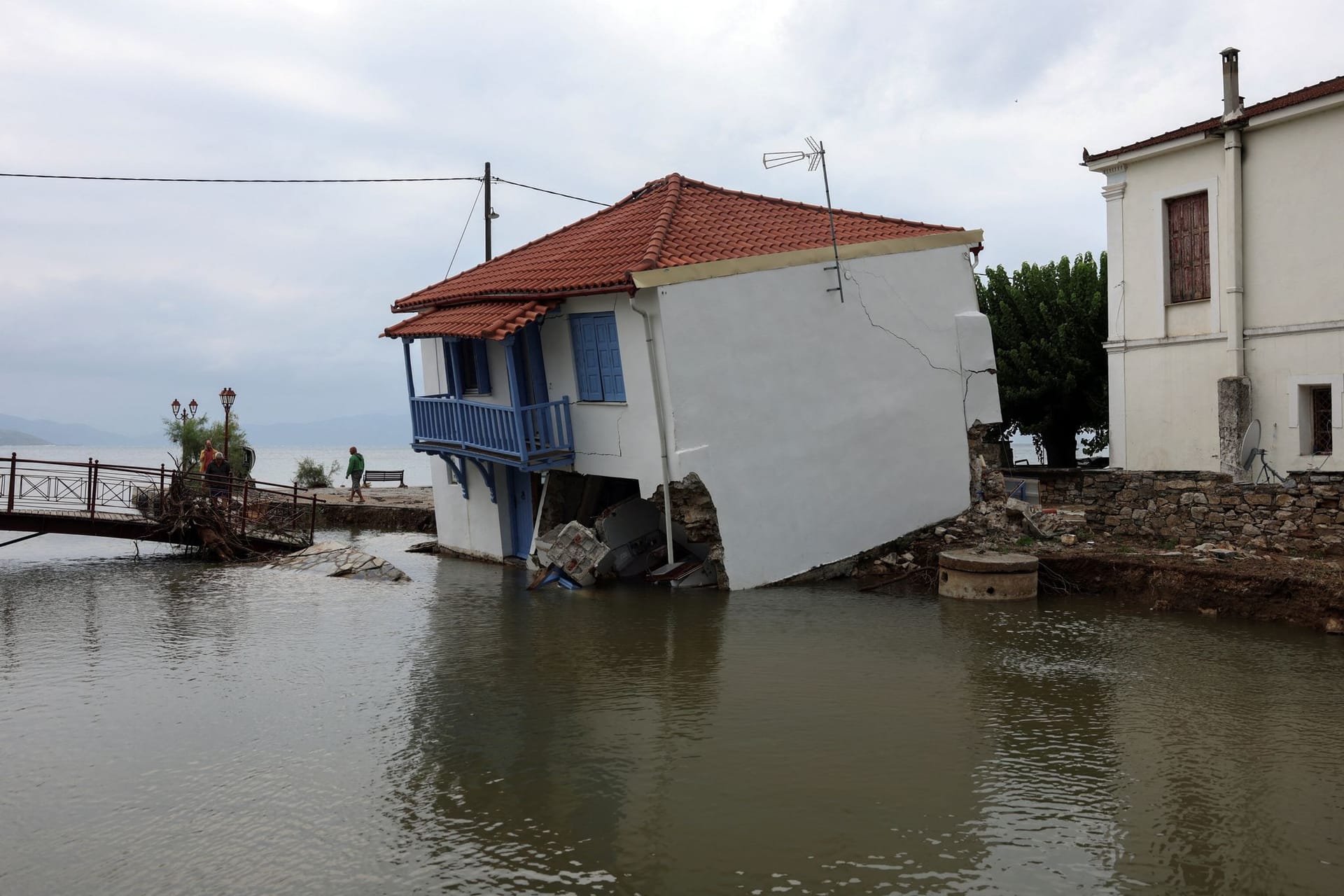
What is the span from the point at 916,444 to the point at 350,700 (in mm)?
10306

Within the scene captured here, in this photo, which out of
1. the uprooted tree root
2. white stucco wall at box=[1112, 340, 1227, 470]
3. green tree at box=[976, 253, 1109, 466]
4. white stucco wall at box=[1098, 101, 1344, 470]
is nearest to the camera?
white stucco wall at box=[1098, 101, 1344, 470]

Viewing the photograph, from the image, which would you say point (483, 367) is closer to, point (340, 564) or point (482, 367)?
point (482, 367)

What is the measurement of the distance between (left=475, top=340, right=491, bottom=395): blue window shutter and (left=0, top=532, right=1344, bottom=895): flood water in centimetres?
635

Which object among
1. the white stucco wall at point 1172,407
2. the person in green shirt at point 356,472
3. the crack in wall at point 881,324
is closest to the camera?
the crack in wall at point 881,324

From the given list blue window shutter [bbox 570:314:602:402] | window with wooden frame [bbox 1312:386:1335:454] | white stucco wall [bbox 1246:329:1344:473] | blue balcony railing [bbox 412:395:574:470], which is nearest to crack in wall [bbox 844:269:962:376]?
blue window shutter [bbox 570:314:602:402]

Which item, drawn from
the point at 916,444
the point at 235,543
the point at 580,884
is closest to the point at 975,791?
the point at 580,884

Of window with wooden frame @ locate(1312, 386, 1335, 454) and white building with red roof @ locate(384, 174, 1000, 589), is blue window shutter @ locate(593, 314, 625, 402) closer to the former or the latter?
white building with red roof @ locate(384, 174, 1000, 589)

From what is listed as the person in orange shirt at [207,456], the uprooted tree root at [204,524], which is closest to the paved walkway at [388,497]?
the person in orange shirt at [207,456]

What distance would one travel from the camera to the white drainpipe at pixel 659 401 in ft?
50.1

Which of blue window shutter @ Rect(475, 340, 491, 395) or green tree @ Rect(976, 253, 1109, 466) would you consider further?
green tree @ Rect(976, 253, 1109, 466)

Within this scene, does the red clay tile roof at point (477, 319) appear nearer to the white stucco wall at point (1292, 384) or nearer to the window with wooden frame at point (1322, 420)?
the white stucco wall at point (1292, 384)

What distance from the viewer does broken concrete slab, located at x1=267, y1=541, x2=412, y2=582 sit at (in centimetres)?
1795

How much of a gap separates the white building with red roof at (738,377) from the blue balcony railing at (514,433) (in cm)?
4

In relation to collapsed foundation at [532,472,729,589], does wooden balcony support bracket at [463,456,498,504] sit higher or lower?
higher
